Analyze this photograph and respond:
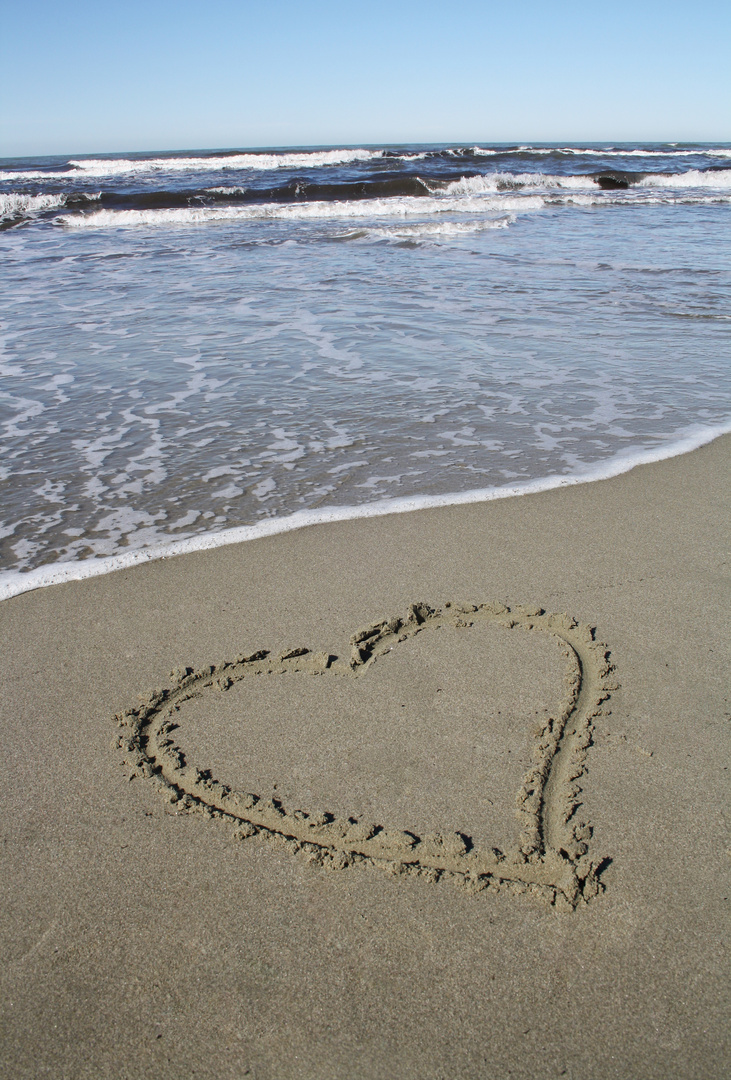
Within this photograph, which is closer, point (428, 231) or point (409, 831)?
point (409, 831)

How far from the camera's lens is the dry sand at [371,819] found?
1.48 m

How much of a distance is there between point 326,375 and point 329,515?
2.45 m

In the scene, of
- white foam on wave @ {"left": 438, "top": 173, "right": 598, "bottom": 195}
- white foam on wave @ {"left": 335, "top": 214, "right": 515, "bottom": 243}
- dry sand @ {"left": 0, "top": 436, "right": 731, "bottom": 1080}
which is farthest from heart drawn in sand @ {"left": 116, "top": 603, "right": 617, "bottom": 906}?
white foam on wave @ {"left": 438, "top": 173, "right": 598, "bottom": 195}

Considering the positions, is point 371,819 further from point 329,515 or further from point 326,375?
point 326,375

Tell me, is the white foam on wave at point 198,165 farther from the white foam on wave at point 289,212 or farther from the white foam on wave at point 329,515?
the white foam on wave at point 329,515

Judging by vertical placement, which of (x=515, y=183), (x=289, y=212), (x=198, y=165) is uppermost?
(x=198, y=165)

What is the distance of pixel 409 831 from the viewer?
6.29 feet

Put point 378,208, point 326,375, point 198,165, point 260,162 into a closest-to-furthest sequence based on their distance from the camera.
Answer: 1. point 326,375
2. point 378,208
3. point 198,165
4. point 260,162

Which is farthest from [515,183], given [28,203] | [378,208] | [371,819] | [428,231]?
[371,819]

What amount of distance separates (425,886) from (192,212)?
1899 centimetres

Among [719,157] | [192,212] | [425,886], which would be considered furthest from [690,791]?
[719,157]

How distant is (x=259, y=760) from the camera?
2.17 m

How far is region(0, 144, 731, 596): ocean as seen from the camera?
3.90 m

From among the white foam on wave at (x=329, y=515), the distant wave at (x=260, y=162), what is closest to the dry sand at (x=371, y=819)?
the white foam on wave at (x=329, y=515)
